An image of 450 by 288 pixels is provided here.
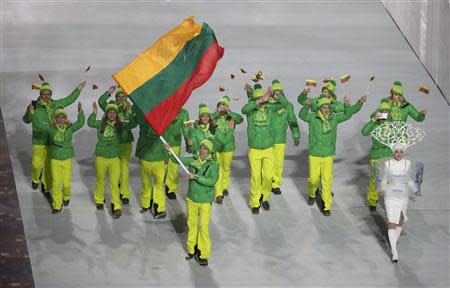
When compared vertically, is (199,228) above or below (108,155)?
below

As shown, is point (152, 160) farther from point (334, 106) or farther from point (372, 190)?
point (372, 190)

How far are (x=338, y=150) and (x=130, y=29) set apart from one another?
7.28 m

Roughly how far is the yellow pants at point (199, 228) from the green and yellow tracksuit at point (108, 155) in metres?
1.82

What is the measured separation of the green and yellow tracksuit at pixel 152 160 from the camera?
2303 cm

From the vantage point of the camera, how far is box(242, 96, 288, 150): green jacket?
23.4 metres

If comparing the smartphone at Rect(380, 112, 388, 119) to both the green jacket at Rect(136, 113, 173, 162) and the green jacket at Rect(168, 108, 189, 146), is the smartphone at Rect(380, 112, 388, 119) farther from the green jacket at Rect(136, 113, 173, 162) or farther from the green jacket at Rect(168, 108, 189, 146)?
the green jacket at Rect(136, 113, 173, 162)

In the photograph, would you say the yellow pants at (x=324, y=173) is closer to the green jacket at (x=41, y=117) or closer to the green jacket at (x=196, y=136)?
the green jacket at (x=196, y=136)

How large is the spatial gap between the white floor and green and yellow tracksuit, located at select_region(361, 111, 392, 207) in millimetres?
320

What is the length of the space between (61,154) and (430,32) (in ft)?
31.7

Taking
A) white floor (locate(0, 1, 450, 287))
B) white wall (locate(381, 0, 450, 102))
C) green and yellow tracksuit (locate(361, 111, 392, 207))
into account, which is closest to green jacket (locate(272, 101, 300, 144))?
white floor (locate(0, 1, 450, 287))

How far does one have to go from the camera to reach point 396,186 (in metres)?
21.9

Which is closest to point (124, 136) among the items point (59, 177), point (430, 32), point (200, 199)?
point (59, 177)

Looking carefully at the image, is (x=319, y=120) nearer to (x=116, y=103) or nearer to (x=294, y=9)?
(x=116, y=103)

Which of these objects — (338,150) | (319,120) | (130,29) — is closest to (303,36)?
(130,29)
